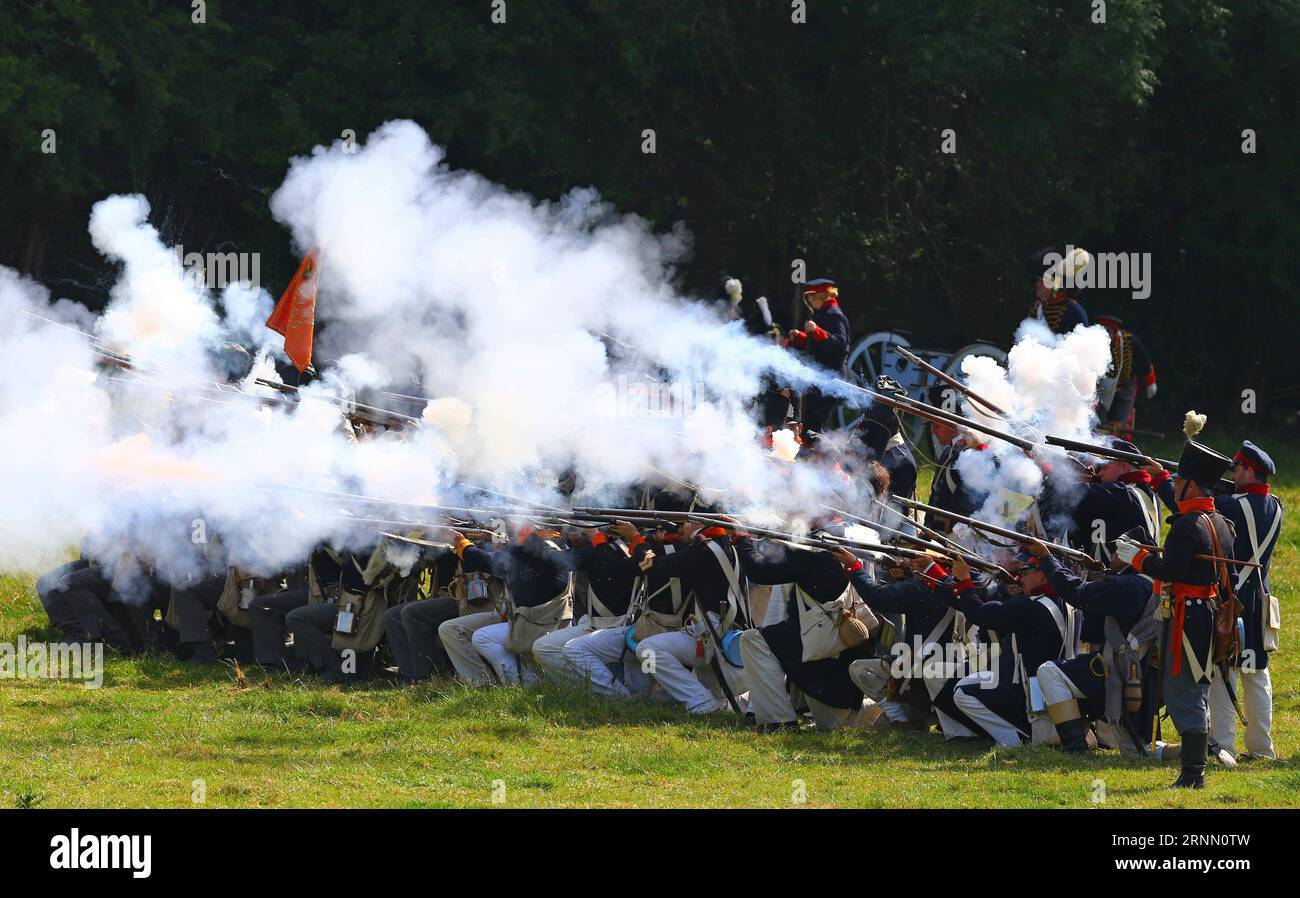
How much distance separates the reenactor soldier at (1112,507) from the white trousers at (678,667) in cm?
237

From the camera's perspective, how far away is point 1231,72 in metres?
21.7

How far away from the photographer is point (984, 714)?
1023 cm

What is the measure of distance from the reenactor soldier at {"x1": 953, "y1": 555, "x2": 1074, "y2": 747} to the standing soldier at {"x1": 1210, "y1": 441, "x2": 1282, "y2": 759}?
0.90 metres

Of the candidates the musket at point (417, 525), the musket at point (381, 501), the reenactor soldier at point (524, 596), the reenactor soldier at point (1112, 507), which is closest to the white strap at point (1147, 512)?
the reenactor soldier at point (1112, 507)

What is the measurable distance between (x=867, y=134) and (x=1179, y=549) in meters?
13.3

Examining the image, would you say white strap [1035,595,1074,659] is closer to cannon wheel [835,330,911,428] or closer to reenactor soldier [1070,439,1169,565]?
reenactor soldier [1070,439,1169,565]

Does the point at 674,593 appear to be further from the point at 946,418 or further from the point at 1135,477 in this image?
the point at 1135,477

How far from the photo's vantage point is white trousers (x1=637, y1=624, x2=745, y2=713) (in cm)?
1137

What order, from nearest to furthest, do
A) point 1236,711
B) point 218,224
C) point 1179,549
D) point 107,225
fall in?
point 1179,549 → point 1236,711 → point 107,225 → point 218,224

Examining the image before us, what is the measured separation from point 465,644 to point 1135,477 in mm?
4380

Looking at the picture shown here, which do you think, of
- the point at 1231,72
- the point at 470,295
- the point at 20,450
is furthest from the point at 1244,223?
the point at 20,450

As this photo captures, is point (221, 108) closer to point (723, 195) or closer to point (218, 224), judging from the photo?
point (218, 224)

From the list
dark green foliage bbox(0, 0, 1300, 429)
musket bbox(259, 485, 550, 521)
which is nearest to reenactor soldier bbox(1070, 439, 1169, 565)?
musket bbox(259, 485, 550, 521)

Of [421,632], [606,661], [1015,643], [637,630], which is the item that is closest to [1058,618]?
[1015,643]
